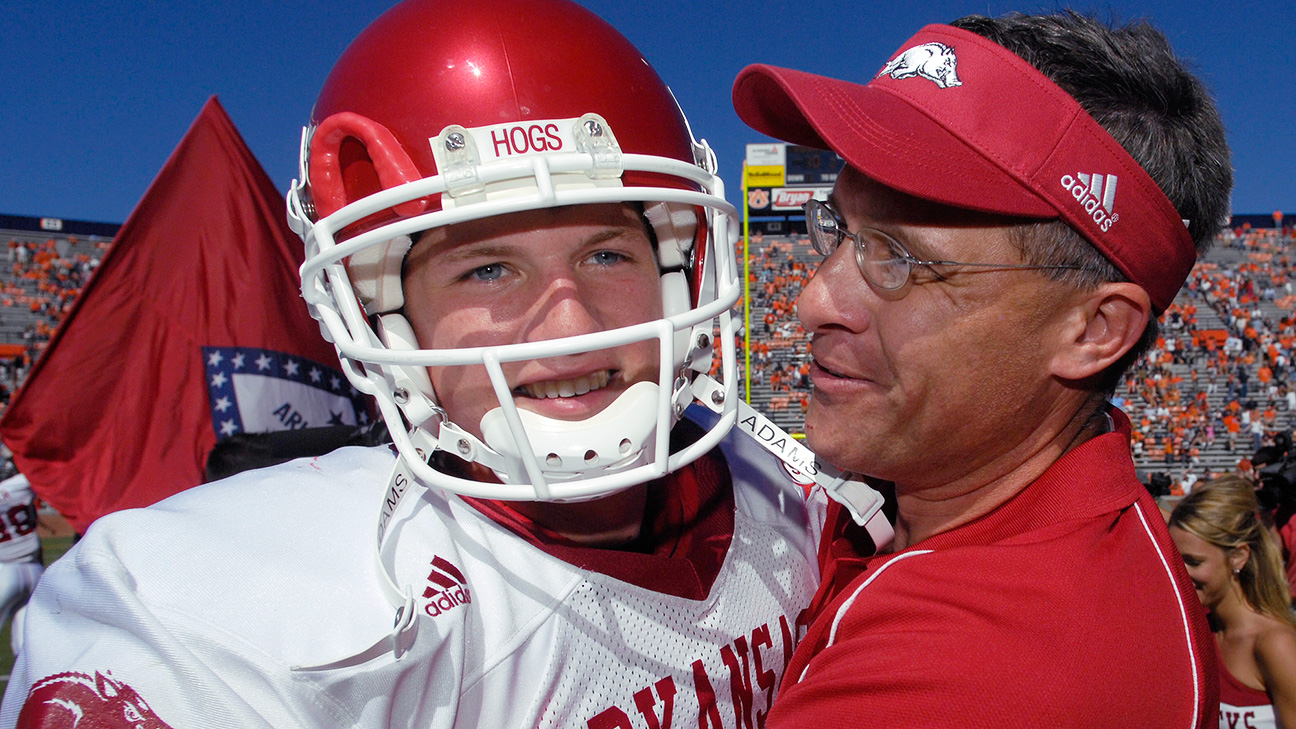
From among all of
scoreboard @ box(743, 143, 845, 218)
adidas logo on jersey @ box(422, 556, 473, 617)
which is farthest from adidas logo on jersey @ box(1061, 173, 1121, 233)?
scoreboard @ box(743, 143, 845, 218)

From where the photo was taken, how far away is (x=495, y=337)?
1420mm

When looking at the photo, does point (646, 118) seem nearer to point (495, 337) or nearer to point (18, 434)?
point (495, 337)

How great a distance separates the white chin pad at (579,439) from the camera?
4.37ft

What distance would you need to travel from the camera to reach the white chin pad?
1332 millimetres

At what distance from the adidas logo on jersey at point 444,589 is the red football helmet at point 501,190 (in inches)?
4.9

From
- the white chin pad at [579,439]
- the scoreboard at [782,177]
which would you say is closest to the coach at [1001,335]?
the white chin pad at [579,439]

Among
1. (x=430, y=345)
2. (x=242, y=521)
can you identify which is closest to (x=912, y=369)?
(x=430, y=345)

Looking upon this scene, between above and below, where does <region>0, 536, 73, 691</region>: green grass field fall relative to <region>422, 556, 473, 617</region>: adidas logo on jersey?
below

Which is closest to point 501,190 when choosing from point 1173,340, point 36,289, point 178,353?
point 178,353

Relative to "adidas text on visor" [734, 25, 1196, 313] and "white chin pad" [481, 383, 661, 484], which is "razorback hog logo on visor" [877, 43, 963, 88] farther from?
"white chin pad" [481, 383, 661, 484]

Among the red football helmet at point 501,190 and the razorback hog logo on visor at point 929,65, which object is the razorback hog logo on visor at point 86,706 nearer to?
the red football helmet at point 501,190

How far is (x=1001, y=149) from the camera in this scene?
137 cm

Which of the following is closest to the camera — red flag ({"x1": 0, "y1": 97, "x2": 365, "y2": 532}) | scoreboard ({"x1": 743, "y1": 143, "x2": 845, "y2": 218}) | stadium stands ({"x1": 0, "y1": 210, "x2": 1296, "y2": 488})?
red flag ({"x1": 0, "y1": 97, "x2": 365, "y2": 532})

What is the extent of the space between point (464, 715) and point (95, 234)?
29096 mm
